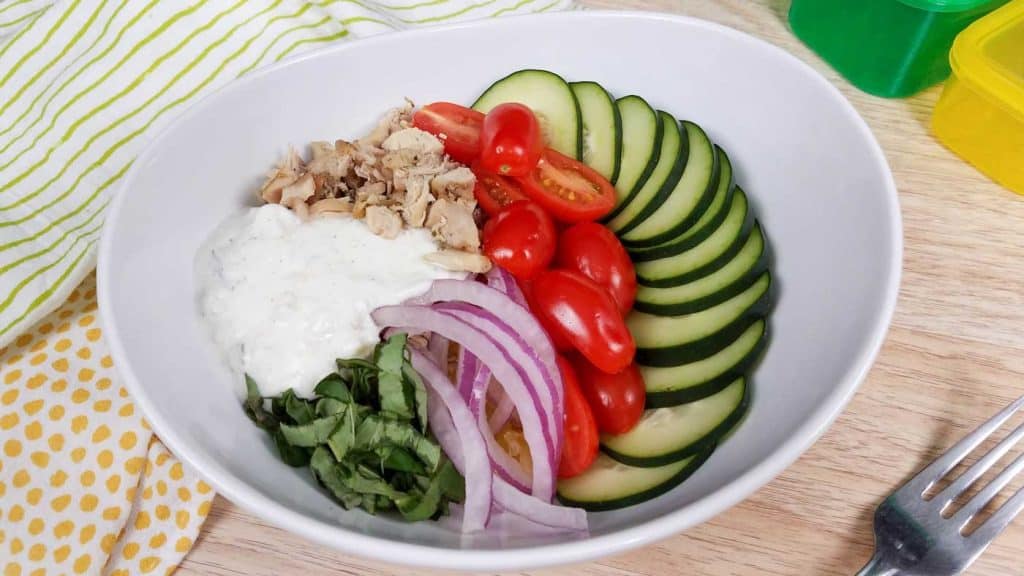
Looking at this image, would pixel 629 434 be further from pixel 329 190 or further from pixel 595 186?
pixel 329 190

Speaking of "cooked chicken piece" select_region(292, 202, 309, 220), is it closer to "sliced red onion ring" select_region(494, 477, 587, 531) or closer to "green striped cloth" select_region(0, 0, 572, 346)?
"green striped cloth" select_region(0, 0, 572, 346)

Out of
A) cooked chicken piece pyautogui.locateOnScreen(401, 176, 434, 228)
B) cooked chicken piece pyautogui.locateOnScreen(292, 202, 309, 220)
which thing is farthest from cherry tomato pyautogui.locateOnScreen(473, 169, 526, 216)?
cooked chicken piece pyautogui.locateOnScreen(292, 202, 309, 220)

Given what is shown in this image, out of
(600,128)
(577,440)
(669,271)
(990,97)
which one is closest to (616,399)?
(577,440)

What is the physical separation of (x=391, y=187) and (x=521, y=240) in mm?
326

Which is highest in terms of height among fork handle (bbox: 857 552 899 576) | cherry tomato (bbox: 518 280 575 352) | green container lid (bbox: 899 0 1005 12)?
green container lid (bbox: 899 0 1005 12)

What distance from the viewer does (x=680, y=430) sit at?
154 cm

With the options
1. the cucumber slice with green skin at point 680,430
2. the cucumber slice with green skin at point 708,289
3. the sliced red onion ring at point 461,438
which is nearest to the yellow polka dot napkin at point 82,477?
the sliced red onion ring at point 461,438

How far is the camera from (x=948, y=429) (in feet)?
5.64

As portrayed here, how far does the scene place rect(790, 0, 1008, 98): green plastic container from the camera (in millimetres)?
2180

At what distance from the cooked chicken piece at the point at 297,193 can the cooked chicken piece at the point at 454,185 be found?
0.83ft

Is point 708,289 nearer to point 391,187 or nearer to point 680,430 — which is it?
point 680,430

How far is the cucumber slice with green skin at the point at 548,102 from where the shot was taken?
1.93 meters

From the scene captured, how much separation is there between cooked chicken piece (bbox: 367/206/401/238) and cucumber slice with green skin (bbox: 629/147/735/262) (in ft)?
1.63

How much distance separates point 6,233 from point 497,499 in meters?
1.29
